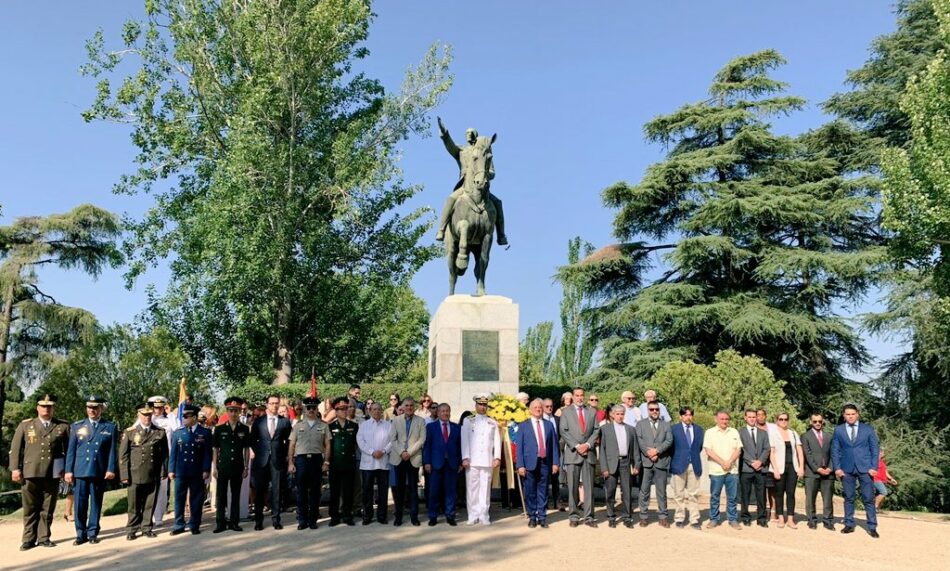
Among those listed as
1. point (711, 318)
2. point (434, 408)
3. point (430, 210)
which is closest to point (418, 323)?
point (430, 210)

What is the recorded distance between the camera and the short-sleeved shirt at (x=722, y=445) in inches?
364

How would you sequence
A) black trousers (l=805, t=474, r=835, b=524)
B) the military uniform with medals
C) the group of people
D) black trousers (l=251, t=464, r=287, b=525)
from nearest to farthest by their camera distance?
the military uniform with medals < the group of people < black trousers (l=251, t=464, r=287, b=525) < black trousers (l=805, t=474, r=835, b=524)

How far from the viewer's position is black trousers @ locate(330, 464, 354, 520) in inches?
350

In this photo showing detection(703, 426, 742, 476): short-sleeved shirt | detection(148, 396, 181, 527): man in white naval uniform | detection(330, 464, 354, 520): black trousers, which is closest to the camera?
detection(330, 464, 354, 520): black trousers

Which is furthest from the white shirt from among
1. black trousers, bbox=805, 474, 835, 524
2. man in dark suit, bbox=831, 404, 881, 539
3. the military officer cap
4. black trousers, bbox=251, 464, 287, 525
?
man in dark suit, bbox=831, 404, 881, 539

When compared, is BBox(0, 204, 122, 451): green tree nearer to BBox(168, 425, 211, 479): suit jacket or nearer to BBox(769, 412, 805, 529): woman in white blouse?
BBox(168, 425, 211, 479): suit jacket

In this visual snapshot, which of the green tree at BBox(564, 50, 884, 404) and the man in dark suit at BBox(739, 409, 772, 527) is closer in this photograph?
the man in dark suit at BBox(739, 409, 772, 527)

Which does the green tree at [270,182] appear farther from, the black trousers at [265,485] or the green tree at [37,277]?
the black trousers at [265,485]

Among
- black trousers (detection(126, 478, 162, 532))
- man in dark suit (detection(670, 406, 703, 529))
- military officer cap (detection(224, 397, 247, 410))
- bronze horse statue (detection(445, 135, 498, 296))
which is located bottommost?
black trousers (detection(126, 478, 162, 532))

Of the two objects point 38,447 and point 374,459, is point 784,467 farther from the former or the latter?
point 38,447

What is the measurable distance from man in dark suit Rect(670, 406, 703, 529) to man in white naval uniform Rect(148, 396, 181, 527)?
20.6 ft

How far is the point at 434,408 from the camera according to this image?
9.57 m

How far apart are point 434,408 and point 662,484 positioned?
2.95 metres

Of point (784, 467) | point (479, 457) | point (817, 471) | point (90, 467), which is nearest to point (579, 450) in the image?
point (479, 457)
